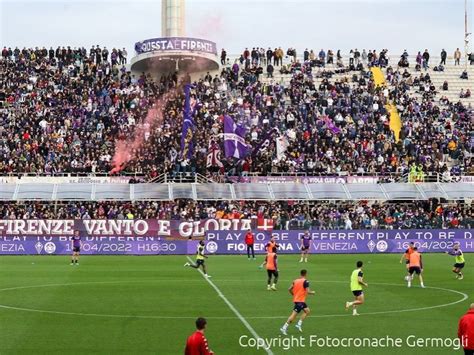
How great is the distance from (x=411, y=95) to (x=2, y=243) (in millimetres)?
39442

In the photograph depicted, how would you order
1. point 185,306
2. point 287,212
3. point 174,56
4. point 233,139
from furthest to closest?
point 174,56 → point 233,139 → point 287,212 → point 185,306

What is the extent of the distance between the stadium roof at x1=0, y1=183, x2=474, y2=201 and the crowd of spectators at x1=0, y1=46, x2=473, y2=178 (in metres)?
1.62

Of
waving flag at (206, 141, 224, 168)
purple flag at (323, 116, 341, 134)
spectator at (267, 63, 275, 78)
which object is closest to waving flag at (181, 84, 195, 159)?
waving flag at (206, 141, 224, 168)

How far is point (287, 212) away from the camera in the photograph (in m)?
63.7

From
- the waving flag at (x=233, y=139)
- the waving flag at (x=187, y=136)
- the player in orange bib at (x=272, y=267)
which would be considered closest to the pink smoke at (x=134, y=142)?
the waving flag at (x=187, y=136)

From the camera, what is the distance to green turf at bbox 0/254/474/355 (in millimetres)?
23328

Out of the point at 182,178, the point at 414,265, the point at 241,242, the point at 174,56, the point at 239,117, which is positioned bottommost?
the point at 241,242

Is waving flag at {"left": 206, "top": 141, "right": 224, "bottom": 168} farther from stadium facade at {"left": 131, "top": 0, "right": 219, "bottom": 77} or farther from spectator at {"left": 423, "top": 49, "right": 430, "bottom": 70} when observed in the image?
spectator at {"left": 423, "top": 49, "right": 430, "bottom": 70}

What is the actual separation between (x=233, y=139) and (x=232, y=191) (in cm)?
383

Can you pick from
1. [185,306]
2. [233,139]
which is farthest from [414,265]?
[233,139]

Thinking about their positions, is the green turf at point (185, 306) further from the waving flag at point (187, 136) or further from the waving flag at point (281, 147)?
the waving flag at point (281, 147)

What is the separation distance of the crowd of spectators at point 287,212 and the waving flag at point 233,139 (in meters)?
3.73

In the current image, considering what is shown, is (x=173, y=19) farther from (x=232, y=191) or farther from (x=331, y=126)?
(x=232, y=191)

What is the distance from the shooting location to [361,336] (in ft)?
79.0
